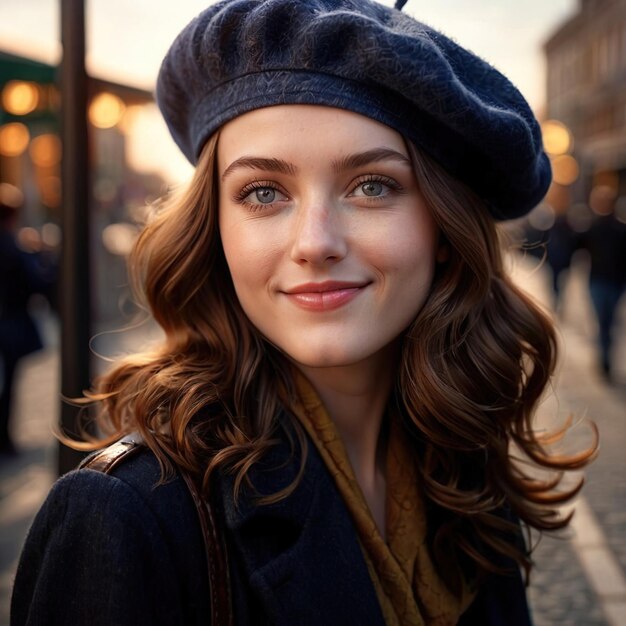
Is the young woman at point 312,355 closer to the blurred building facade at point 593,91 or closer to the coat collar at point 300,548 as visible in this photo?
the coat collar at point 300,548

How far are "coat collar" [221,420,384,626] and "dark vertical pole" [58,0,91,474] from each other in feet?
2.99

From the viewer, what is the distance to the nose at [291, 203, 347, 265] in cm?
146

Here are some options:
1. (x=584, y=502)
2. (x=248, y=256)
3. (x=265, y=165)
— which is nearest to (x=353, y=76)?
(x=265, y=165)

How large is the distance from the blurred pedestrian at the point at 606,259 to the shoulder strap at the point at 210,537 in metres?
8.14

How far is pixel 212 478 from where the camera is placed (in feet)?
4.92

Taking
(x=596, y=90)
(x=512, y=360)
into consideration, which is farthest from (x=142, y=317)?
(x=596, y=90)

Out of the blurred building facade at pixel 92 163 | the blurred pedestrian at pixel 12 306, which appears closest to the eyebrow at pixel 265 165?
the blurred building facade at pixel 92 163

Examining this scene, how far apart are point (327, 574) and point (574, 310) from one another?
14467 mm

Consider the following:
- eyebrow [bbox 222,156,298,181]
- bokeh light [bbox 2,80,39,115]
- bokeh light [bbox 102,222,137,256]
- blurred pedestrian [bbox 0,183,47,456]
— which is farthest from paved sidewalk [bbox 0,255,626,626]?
bokeh light [bbox 102,222,137,256]

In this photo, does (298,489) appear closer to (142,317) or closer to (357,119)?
(357,119)

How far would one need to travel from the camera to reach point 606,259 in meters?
9.37

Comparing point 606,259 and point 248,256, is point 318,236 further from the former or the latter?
point 606,259

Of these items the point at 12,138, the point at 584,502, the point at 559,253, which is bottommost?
the point at 584,502

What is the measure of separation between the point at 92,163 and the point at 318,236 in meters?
1.35
